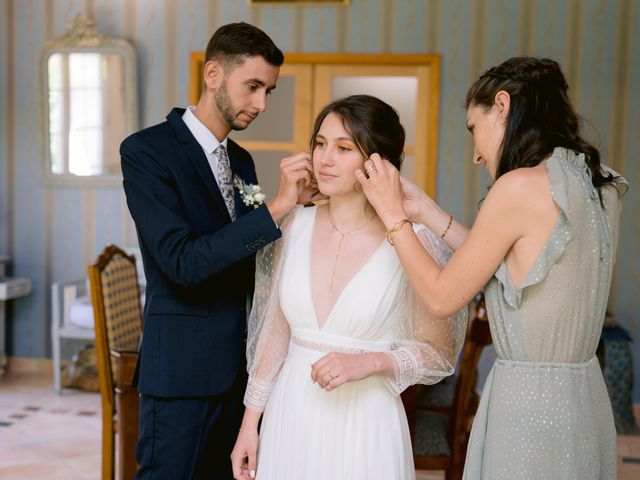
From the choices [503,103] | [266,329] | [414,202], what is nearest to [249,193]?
[266,329]

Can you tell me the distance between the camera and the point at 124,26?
5.93m

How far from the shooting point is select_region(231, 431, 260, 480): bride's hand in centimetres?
200

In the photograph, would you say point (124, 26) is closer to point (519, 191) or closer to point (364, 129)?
point (364, 129)

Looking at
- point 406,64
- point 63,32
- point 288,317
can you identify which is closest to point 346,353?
point 288,317

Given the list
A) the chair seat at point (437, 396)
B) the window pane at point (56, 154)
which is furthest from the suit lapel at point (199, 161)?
the window pane at point (56, 154)

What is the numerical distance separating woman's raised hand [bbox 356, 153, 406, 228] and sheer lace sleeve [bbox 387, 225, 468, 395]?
0.67 ft

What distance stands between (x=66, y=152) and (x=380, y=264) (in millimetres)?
4686

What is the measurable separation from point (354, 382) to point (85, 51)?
471 centimetres

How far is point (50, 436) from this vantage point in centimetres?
464

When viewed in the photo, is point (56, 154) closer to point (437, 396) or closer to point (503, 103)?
point (437, 396)

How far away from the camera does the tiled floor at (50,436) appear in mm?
4113

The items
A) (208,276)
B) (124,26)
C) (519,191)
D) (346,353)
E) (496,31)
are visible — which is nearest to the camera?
(519,191)

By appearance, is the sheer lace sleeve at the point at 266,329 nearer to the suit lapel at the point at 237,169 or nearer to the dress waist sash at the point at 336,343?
the dress waist sash at the point at 336,343

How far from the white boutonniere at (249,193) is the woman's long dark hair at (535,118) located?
87 cm
